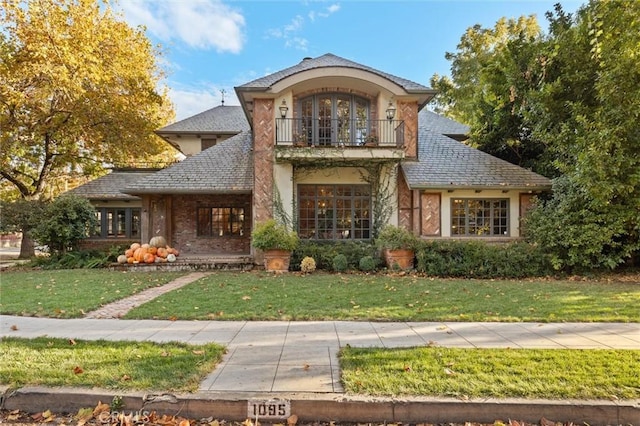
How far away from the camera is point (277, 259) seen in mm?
12547

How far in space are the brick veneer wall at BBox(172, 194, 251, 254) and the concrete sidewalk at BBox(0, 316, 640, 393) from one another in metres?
9.32

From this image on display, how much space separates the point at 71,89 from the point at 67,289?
1111 cm

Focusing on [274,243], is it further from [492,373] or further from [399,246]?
[492,373]

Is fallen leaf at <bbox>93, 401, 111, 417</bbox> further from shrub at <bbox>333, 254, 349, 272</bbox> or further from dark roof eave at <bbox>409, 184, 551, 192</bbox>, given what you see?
dark roof eave at <bbox>409, 184, 551, 192</bbox>

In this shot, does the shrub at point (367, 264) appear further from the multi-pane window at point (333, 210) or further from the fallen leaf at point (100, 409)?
the fallen leaf at point (100, 409)

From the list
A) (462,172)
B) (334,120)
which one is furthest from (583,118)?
(334,120)

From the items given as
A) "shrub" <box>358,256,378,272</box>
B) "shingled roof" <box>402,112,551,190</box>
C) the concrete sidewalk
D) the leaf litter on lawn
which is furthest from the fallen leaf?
"shingled roof" <box>402,112,551,190</box>

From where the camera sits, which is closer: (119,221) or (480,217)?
(480,217)

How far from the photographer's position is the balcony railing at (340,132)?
1383 centimetres

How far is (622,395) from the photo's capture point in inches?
133

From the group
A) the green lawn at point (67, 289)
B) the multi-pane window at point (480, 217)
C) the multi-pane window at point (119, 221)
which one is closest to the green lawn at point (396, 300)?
the green lawn at point (67, 289)

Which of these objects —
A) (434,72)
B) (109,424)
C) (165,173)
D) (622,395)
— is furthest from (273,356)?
(434,72)

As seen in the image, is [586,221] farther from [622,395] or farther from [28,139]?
[28,139]

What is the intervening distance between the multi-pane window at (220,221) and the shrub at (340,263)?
5.54m
